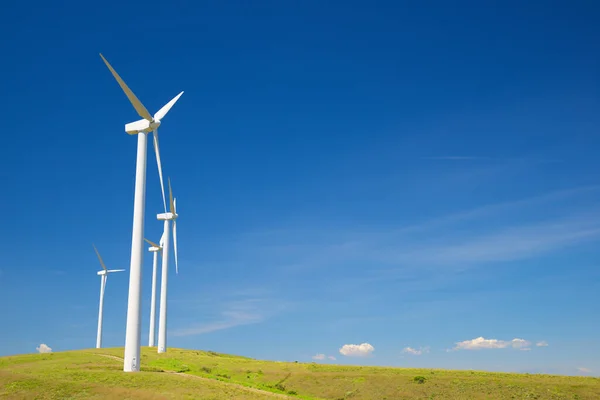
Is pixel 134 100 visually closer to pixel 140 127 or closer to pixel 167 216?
pixel 140 127

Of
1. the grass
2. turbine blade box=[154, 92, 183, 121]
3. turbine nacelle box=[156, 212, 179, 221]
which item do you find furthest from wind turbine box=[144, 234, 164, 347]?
turbine blade box=[154, 92, 183, 121]

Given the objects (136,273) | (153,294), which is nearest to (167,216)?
(153,294)

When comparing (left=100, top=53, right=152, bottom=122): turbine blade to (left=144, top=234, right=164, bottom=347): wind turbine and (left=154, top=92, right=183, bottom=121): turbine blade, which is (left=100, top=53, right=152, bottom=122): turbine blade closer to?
(left=154, top=92, right=183, bottom=121): turbine blade

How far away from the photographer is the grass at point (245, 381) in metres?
61.9

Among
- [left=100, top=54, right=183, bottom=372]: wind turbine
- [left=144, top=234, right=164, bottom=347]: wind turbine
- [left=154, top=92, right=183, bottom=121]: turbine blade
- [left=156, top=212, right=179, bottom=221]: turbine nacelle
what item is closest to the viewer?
[left=100, top=54, right=183, bottom=372]: wind turbine

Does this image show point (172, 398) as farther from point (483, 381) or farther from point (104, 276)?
point (104, 276)

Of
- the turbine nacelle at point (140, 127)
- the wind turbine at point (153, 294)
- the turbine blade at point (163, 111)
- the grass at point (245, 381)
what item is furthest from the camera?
the wind turbine at point (153, 294)

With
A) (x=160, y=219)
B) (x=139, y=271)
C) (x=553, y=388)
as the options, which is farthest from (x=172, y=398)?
(x=160, y=219)

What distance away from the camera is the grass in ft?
203

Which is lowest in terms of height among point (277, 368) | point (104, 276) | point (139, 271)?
point (277, 368)

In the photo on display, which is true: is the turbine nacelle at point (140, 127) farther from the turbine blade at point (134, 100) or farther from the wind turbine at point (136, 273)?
the wind turbine at point (136, 273)

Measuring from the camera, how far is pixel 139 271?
70.5 metres

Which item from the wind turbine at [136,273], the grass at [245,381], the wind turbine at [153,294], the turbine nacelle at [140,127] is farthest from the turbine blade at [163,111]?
the wind turbine at [153,294]

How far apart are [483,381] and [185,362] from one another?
50674mm
